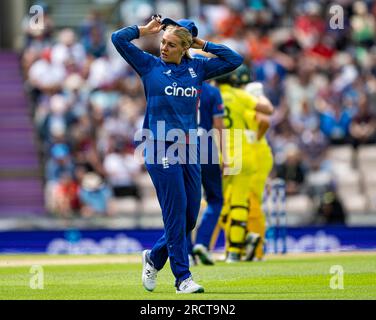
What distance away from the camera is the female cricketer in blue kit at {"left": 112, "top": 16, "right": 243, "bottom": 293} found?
13070 mm

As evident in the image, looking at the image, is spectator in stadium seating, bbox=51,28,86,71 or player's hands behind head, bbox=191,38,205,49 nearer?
player's hands behind head, bbox=191,38,205,49

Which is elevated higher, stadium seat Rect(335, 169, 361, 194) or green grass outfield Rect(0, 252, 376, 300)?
stadium seat Rect(335, 169, 361, 194)

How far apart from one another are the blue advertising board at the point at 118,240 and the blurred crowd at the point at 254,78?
108 cm

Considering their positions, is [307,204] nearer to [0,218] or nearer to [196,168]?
[0,218]

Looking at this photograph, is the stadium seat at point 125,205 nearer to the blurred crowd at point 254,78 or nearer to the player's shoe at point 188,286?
the blurred crowd at point 254,78

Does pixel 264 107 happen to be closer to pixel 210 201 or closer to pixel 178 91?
pixel 210 201

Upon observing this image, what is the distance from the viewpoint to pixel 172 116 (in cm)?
1309

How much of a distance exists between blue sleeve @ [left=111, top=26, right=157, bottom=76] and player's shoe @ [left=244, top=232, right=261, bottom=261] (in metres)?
6.03

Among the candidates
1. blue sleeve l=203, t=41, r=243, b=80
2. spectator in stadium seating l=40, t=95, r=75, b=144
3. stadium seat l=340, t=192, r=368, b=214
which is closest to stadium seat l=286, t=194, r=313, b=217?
stadium seat l=340, t=192, r=368, b=214

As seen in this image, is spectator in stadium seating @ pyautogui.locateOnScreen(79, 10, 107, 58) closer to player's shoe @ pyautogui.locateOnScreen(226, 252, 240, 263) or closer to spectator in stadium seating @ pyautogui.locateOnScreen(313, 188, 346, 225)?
spectator in stadium seating @ pyautogui.locateOnScreen(313, 188, 346, 225)

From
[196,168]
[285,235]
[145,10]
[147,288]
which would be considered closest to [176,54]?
[196,168]

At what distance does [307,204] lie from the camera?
25.5 m

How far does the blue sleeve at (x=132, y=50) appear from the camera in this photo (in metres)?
13.1

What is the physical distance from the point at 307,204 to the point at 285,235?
10.1 feet
